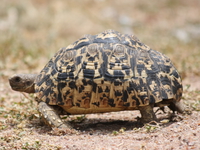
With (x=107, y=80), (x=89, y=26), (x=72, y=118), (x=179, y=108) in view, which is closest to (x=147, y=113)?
(x=179, y=108)

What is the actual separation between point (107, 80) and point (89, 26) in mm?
11925

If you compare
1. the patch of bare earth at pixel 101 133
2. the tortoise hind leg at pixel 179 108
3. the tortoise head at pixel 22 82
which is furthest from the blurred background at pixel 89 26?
the tortoise head at pixel 22 82

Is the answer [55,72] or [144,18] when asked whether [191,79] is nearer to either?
[55,72]

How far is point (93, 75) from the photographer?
12.0 ft

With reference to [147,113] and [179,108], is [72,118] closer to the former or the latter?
[147,113]

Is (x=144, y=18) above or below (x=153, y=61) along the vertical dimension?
above

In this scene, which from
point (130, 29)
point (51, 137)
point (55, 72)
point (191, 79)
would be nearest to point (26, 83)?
point (55, 72)

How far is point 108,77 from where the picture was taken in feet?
11.9

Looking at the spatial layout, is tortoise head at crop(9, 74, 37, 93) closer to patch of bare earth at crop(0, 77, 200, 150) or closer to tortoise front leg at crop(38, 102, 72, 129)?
patch of bare earth at crop(0, 77, 200, 150)

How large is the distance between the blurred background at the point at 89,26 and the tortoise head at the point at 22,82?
2871 mm

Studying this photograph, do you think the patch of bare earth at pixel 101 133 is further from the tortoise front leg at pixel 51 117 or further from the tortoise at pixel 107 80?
the tortoise at pixel 107 80

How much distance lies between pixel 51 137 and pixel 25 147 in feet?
1.51

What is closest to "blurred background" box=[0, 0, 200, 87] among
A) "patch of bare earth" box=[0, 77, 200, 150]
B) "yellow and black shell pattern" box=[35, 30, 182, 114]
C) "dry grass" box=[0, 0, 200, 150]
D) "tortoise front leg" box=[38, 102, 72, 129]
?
"dry grass" box=[0, 0, 200, 150]

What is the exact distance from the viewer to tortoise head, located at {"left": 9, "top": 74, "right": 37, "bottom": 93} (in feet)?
14.4
